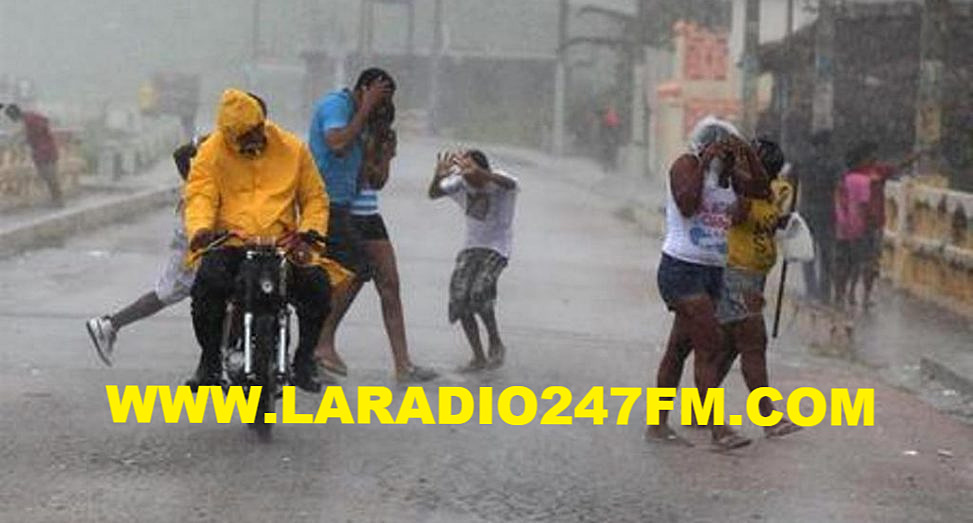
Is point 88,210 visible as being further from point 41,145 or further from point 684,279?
point 684,279

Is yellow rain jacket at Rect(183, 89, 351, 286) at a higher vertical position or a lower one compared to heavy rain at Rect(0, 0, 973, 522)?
higher

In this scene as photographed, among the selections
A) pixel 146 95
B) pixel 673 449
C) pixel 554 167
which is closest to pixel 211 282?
pixel 673 449

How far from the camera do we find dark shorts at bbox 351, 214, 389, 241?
10016 millimetres

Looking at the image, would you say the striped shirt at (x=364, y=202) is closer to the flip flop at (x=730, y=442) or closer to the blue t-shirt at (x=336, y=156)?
the blue t-shirt at (x=336, y=156)

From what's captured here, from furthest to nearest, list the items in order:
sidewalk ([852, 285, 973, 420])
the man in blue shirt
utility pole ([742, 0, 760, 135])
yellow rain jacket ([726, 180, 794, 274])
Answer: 1. utility pole ([742, 0, 760, 135])
2. sidewalk ([852, 285, 973, 420])
3. the man in blue shirt
4. yellow rain jacket ([726, 180, 794, 274])

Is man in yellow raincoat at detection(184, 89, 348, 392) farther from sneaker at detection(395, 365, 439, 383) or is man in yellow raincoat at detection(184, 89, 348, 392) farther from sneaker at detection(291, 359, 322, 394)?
sneaker at detection(395, 365, 439, 383)

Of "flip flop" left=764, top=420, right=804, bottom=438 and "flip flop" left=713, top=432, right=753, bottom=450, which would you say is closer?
"flip flop" left=713, top=432, right=753, bottom=450

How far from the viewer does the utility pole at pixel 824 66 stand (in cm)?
1914

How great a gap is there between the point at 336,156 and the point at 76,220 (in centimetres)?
1290

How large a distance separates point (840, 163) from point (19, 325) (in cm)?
717

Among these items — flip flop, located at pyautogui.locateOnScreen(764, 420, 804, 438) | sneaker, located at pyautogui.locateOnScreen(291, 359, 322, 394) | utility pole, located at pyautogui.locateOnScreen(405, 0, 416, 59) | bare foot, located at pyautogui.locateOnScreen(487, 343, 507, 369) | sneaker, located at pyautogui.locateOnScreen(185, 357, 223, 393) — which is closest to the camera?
sneaker, located at pyautogui.locateOnScreen(185, 357, 223, 393)

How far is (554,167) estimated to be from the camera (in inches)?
1957

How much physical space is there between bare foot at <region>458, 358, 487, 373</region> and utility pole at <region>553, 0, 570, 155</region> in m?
42.0

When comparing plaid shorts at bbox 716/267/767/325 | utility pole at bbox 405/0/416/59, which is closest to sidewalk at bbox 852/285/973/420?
plaid shorts at bbox 716/267/767/325
